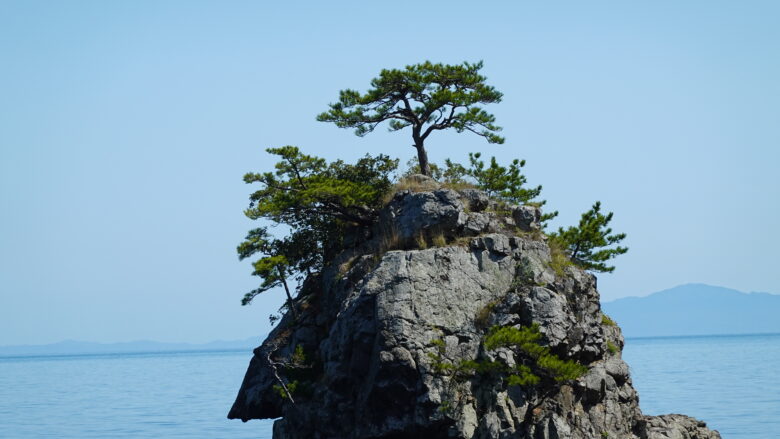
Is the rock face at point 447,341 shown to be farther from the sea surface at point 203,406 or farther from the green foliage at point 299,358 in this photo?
the sea surface at point 203,406

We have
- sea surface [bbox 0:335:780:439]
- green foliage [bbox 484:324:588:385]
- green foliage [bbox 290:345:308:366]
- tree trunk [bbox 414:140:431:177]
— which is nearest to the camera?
green foliage [bbox 484:324:588:385]

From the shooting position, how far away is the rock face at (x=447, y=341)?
27172 millimetres

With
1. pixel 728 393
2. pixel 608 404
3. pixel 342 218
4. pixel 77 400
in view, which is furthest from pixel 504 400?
pixel 77 400

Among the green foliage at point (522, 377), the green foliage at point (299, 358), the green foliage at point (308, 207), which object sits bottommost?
the green foliage at point (522, 377)

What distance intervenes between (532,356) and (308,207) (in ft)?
37.1

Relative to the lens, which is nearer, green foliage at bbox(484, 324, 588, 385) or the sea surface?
green foliage at bbox(484, 324, 588, 385)

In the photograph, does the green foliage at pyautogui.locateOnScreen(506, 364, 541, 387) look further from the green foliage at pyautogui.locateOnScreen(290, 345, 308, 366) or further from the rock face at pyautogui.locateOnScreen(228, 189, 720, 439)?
the green foliage at pyautogui.locateOnScreen(290, 345, 308, 366)

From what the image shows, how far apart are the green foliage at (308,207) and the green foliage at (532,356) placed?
29.6 feet

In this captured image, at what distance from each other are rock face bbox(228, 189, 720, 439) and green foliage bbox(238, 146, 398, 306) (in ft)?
5.30

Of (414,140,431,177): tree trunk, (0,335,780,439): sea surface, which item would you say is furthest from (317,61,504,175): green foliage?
(0,335,780,439): sea surface

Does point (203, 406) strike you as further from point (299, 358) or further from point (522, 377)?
point (522, 377)

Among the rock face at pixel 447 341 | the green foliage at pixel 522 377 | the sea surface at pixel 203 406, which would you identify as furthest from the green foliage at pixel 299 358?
the sea surface at pixel 203 406

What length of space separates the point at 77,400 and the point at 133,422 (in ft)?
74.5

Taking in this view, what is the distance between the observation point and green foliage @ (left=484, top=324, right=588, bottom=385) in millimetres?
26516
